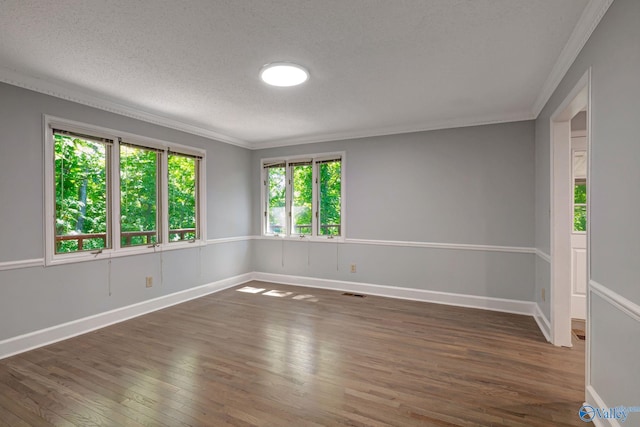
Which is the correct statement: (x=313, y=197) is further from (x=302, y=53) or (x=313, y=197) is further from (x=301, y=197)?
(x=302, y=53)

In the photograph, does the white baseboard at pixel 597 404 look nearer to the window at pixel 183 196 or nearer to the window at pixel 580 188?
the window at pixel 580 188

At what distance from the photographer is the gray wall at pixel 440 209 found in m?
4.04

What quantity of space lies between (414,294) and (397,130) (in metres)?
2.43

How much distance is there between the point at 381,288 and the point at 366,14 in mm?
3800

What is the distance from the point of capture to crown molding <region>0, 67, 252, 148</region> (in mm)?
2861

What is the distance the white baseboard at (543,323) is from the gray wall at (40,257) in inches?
177

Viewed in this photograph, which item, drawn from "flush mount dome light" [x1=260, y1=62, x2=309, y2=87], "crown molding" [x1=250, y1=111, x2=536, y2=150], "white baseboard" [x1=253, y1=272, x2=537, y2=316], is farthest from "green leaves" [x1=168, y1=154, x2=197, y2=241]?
"flush mount dome light" [x1=260, y1=62, x2=309, y2=87]

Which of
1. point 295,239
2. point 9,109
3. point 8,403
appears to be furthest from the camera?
point 295,239

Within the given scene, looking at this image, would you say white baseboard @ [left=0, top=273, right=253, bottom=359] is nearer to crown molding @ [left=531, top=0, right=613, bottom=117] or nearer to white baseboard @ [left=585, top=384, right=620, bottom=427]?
white baseboard @ [left=585, top=384, right=620, bottom=427]

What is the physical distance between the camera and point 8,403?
214cm

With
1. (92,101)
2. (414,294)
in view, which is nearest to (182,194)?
(92,101)

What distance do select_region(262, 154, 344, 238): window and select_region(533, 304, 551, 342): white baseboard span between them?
2.84 meters

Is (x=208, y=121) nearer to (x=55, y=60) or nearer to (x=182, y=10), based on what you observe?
(x=55, y=60)

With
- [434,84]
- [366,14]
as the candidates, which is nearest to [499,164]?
[434,84]
